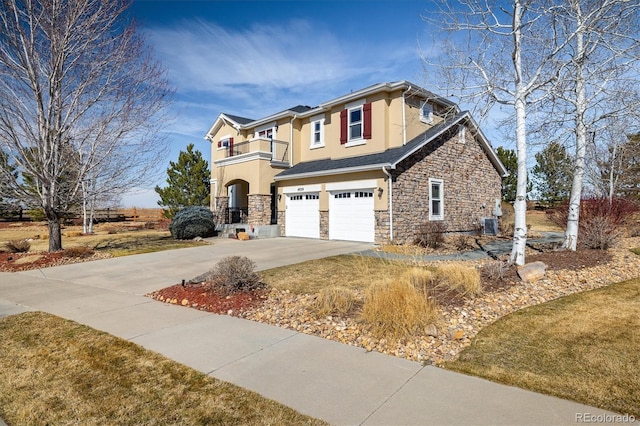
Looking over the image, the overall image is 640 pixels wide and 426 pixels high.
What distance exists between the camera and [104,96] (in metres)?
13.0

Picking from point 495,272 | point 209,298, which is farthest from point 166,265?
point 495,272

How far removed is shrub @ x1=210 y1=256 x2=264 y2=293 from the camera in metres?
6.74

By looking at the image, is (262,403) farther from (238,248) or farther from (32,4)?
(32,4)

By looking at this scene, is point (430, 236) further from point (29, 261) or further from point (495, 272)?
point (29, 261)

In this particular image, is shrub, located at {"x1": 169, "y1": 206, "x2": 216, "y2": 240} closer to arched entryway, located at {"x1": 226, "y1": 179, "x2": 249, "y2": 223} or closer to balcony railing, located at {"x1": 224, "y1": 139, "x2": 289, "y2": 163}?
arched entryway, located at {"x1": 226, "y1": 179, "x2": 249, "y2": 223}

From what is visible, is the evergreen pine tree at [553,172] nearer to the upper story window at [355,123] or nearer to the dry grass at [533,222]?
the dry grass at [533,222]

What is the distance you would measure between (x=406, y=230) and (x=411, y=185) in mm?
2000

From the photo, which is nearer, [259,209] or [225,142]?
[259,209]

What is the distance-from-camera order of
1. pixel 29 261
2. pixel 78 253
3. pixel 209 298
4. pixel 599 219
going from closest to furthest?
pixel 209 298 → pixel 599 219 → pixel 29 261 → pixel 78 253

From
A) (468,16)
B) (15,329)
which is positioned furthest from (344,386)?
(468,16)

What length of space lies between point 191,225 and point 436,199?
12635mm

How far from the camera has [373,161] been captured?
47.8ft

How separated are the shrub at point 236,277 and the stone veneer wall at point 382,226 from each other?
Result: 26.1 feet

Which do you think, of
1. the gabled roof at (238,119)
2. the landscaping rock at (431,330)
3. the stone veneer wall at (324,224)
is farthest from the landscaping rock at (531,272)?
the gabled roof at (238,119)
